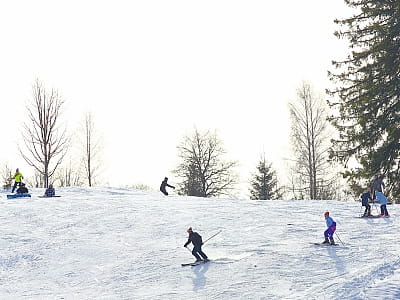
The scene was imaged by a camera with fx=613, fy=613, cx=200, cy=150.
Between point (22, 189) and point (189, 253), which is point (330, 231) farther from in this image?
point (22, 189)

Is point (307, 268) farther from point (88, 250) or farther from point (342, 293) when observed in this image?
point (88, 250)

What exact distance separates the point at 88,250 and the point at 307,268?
9.07m

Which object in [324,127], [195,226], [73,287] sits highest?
[324,127]

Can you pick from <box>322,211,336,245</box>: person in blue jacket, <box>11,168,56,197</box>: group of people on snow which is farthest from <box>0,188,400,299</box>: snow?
<box>11,168,56,197</box>: group of people on snow

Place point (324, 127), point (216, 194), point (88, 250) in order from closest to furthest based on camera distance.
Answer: point (88, 250) → point (324, 127) → point (216, 194)

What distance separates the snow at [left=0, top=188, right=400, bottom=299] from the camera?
1806cm

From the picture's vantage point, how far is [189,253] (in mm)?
22641

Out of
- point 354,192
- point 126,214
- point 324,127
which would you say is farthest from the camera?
point 324,127

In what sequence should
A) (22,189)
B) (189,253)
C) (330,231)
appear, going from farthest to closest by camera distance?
1. (22,189)
2. (189,253)
3. (330,231)

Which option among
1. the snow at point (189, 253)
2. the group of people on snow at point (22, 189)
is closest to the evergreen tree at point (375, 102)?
the snow at point (189, 253)

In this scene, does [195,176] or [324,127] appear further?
[195,176]

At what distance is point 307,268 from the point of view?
1933cm

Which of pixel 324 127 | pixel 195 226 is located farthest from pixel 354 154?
pixel 324 127

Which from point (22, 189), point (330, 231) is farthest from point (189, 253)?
point (22, 189)
